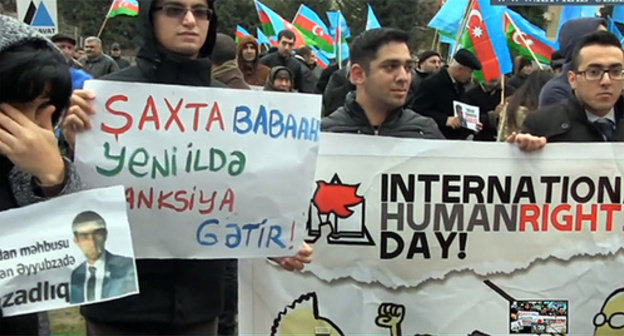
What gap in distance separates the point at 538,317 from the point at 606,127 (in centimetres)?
90

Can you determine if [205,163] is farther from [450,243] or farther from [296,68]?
[296,68]

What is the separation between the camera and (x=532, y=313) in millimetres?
2830

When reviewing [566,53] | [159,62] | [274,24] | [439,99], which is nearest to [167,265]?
[159,62]

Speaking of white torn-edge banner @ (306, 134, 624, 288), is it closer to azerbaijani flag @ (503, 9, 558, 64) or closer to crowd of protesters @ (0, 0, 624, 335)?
crowd of protesters @ (0, 0, 624, 335)

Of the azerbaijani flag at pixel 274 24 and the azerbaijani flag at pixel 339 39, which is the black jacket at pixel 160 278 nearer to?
the azerbaijani flag at pixel 339 39

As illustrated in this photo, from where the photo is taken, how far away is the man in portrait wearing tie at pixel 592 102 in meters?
3.01

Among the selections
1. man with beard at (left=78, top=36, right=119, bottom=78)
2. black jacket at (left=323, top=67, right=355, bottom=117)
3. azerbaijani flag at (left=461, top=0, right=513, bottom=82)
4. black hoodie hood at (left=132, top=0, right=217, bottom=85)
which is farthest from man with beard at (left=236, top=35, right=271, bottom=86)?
black hoodie hood at (left=132, top=0, right=217, bottom=85)

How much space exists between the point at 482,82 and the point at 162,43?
6.31 m

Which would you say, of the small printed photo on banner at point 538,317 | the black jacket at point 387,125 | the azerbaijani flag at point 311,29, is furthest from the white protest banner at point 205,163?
the azerbaijani flag at point 311,29

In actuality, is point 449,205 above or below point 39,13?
below

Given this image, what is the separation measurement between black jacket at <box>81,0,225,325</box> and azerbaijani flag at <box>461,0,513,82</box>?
239 inches

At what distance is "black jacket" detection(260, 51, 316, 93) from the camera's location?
8234 mm

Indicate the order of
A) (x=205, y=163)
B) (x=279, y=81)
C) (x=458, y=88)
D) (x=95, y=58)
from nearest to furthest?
(x=205, y=163) < (x=279, y=81) < (x=458, y=88) < (x=95, y=58)

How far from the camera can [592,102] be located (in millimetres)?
3035
